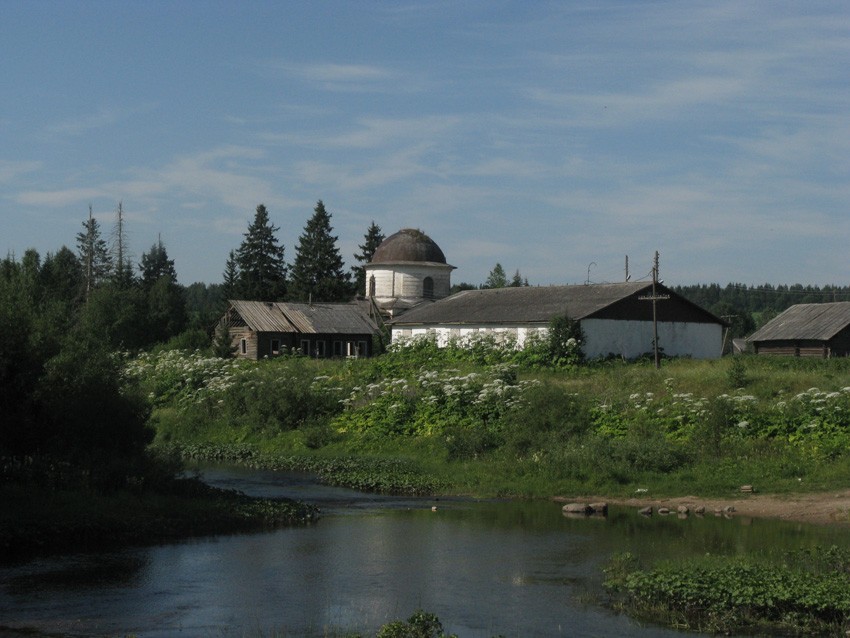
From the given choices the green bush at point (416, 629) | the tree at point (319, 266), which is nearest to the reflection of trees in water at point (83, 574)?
the green bush at point (416, 629)

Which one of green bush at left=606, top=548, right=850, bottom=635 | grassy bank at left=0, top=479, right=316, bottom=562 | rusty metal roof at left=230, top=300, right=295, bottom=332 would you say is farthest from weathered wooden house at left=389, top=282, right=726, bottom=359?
green bush at left=606, top=548, right=850, bottom=635

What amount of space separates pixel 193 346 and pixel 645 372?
35863mm

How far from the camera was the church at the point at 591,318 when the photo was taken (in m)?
52.4

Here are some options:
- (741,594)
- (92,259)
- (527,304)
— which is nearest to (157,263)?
(92,259)

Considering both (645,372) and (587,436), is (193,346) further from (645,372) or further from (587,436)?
(587,436)

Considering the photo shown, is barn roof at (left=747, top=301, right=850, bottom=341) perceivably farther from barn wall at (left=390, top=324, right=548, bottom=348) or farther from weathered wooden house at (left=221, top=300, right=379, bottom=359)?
weathered wooden house at (left=221, top=300, right=379, bottom=359)

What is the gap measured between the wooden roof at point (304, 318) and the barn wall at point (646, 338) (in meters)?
20.0

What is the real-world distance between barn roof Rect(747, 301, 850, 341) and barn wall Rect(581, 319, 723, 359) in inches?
189

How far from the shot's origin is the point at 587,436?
34.4m

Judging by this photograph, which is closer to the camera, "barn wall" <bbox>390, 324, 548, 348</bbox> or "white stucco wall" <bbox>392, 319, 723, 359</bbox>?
"white stucco wall" <bbox>392, 319, 723, 359</bbox>

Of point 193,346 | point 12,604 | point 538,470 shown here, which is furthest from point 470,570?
point 193,346

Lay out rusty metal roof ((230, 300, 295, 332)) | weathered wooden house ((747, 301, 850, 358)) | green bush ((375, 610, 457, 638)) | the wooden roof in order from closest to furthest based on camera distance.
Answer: green bush ((375, 610, 457, 638)) → weathered wooden house ((747, 301, 850, 358)) → rusty metal roof ((230, 300, 295, 332)) → the wooden roof

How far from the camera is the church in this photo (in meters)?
52.4

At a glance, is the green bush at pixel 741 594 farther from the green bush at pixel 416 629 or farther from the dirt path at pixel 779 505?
the dirt path at pixel 779 505
